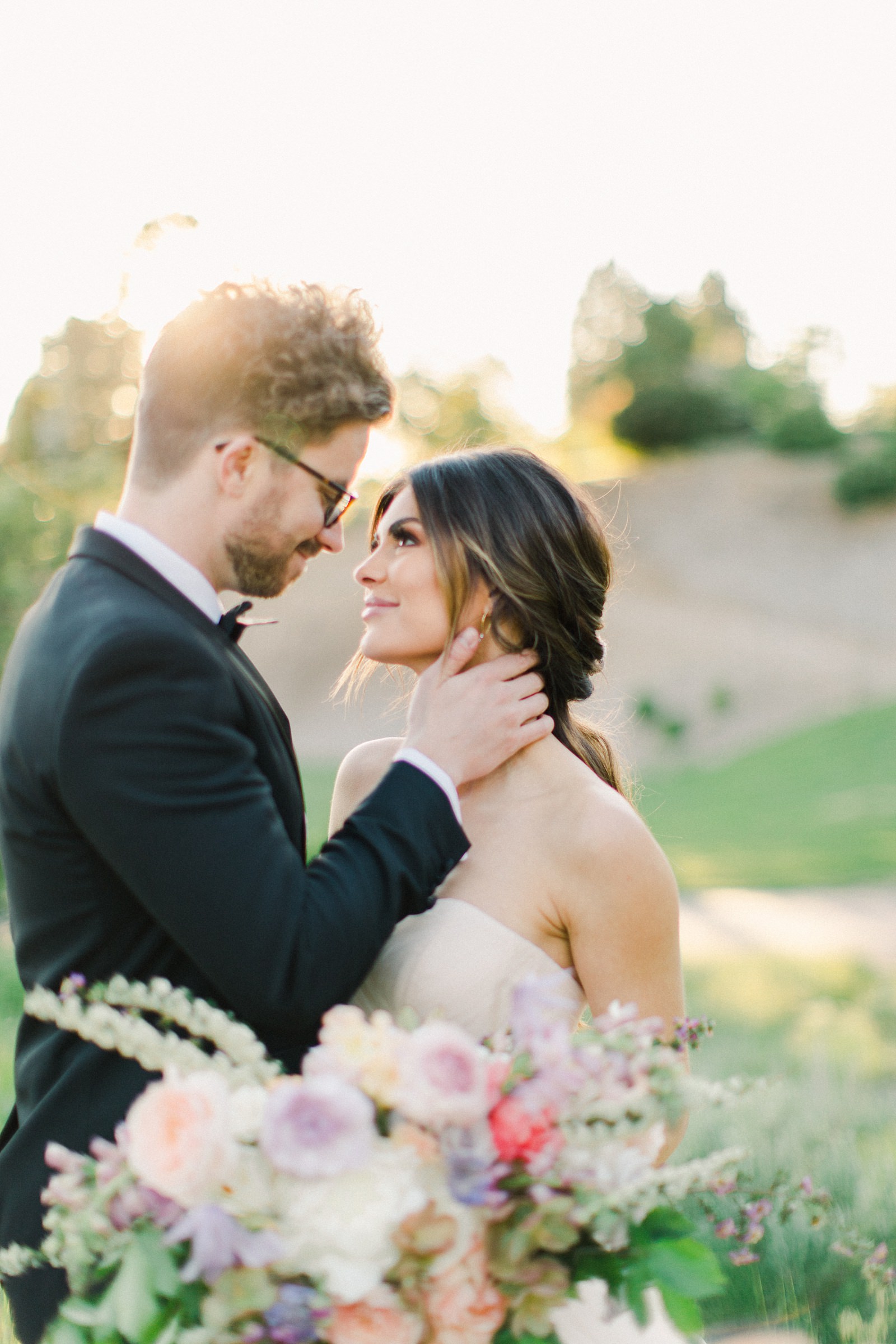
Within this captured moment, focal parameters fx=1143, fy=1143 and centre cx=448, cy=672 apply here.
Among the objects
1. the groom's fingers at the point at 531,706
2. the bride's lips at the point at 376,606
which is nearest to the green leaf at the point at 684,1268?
the groom's fingers at the point at 531,706

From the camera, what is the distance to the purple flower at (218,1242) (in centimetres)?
127

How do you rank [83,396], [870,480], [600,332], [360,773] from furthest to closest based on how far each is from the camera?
[600,332] → [870,480] → [83,396] → [360,773]

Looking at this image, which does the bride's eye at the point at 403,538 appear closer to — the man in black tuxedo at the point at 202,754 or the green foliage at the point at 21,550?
the man in black tuxedo at the point at 202,754

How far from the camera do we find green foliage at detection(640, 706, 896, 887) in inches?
573

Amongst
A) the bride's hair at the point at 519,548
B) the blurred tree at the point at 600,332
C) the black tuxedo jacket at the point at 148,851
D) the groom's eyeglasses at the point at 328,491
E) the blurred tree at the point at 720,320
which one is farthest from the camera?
the blurred tree at the point at 720,320

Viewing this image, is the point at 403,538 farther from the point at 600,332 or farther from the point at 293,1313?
the point at 600,332

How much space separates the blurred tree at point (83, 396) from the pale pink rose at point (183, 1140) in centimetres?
2820

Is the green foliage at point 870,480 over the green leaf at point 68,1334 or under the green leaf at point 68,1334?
under

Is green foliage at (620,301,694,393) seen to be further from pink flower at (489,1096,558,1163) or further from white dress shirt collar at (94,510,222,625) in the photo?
pink flower at (489,1096,558,1163)

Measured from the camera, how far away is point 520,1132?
4.43 ft

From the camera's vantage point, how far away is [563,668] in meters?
3.12

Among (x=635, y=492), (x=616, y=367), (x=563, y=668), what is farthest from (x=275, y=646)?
(x=563, y=668)

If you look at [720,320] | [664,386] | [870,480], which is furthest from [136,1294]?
[720,320]

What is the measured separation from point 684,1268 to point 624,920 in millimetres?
1192
